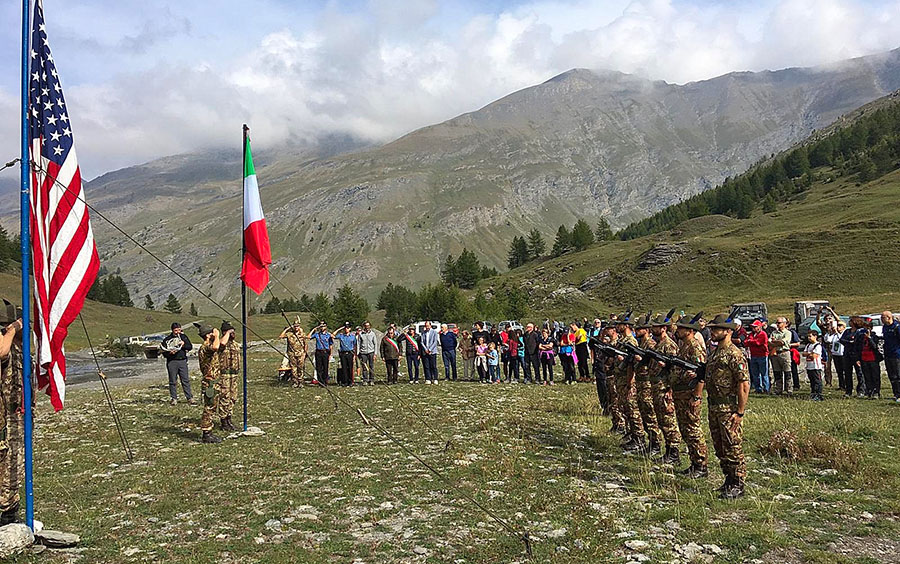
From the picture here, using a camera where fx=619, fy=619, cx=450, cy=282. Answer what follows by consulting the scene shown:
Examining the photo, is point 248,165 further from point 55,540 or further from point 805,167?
point 805,167

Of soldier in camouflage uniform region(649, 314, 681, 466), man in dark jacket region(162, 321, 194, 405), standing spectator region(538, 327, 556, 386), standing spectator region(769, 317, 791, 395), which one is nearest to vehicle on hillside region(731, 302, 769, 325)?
standing spectator region(538, 327, 556, 386)

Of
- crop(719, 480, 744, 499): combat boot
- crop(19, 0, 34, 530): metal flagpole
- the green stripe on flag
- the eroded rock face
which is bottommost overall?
crop(719, 480, 744, 499): combat boot

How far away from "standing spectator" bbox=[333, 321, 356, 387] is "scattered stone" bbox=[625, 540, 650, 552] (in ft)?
58.0

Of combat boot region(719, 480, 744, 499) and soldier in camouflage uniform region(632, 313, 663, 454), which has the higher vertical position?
soldier in camouflage uniform region(632, 313, 663, 454)

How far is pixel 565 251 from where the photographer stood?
146125 millimetres

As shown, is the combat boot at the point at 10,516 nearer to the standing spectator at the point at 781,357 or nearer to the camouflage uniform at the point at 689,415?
the camouflage uniform at the point at 689,415

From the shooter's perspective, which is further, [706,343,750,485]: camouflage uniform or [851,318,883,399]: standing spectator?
[851,318,883,399]: standing spectator

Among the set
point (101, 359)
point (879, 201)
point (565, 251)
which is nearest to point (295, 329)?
point (101, 359)

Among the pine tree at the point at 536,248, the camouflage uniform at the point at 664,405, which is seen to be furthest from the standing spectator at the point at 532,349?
the pine tree at the point at 536,248

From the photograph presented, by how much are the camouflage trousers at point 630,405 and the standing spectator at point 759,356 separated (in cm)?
925

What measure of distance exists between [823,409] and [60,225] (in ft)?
54.0

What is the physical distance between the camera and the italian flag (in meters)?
14.1

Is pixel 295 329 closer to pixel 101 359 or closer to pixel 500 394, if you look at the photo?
pixel 500 394

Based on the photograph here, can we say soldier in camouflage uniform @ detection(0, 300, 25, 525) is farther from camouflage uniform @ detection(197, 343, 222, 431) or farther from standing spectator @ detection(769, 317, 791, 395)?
→ standing spectator @ detection(769, 317, 791, 395)
